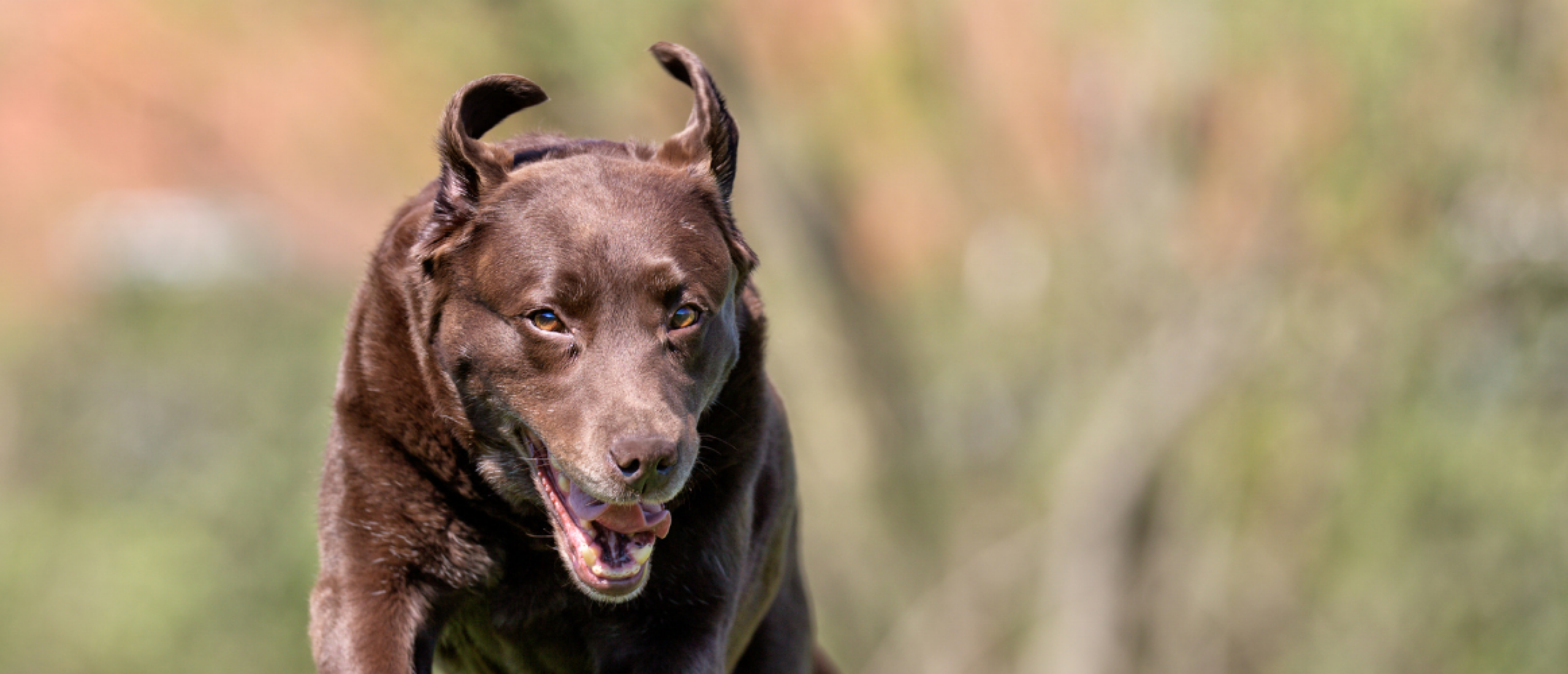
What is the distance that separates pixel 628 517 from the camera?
3.78 meters

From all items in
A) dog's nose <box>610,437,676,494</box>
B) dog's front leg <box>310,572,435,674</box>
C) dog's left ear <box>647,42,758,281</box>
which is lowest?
dog's front leg <box>310,572,435,674</box>

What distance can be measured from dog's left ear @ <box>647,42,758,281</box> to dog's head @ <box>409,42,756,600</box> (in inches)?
0.5

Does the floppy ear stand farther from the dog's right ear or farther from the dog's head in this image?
the dog's right ear

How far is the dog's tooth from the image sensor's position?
372cm

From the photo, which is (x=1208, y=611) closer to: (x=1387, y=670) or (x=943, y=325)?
(x=1387, y=670)

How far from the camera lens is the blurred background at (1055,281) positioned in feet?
51.1

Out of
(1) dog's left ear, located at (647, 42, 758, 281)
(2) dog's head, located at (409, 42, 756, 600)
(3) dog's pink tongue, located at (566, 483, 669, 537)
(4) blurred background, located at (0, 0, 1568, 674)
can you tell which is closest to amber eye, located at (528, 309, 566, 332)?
(2) dog's head, located at (409, 42, 756, 600)

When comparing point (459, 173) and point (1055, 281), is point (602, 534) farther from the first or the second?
point (1055, 281)

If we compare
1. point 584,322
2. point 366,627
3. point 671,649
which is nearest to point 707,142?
point 584,322

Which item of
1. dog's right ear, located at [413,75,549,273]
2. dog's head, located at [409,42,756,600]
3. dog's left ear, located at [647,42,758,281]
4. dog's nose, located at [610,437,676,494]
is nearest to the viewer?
dog's nose, located at [610,437,676,494]

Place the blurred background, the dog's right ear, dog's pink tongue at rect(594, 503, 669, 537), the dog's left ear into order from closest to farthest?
1. dog's pink tongue at rect(594, 503, 669, 537)
2. the dog's right ear
3. the dog's left ear
4. the blurred background

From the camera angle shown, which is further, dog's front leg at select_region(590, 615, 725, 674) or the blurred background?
the blurred background

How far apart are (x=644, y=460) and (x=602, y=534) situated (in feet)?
1.25

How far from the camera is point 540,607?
13.3ft
